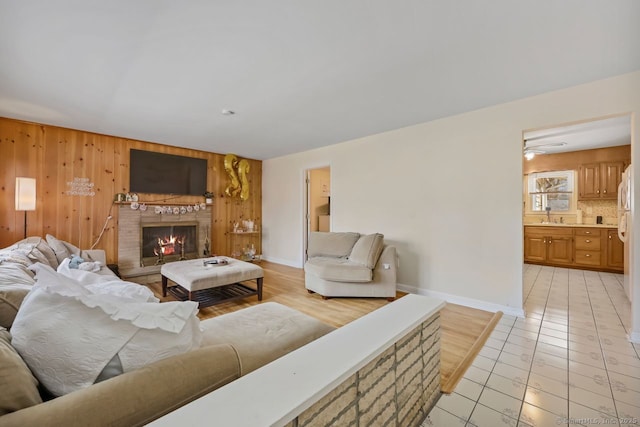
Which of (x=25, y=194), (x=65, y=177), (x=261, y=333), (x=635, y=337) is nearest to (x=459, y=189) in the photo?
(x=635, y=337)

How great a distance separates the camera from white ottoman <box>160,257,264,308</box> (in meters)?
2.84

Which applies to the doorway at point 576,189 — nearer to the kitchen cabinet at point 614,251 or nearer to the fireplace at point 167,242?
the kitchen cabinet at point 614,251

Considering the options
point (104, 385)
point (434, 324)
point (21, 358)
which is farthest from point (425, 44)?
point (21, 358)

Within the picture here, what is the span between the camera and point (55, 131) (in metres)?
3.68

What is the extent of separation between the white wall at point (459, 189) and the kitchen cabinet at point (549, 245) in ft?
10.6

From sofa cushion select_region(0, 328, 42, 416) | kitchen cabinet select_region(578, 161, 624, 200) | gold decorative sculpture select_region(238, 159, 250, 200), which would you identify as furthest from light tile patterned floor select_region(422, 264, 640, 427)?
gold decorative sculpture select_region(238, 159, 250, 200)

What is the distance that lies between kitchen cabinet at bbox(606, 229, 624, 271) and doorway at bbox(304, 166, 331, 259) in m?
4.92

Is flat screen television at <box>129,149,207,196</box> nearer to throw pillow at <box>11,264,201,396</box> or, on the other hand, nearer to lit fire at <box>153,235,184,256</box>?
lit fire at <box>153,235,184,256</box>

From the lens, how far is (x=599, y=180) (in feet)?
15.9

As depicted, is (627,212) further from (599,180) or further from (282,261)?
(282,261)

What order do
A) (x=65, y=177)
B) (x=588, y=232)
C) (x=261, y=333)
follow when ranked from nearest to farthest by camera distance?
1. (x=261, y=333)
2. (x=65, y=177)
3. (x=588, y=232)

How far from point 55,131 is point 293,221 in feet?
12.6

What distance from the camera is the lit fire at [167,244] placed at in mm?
4492

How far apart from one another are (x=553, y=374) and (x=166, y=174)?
215 inches
